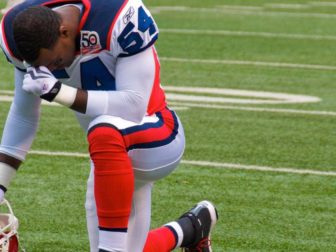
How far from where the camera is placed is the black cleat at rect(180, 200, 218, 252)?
16.6 ft

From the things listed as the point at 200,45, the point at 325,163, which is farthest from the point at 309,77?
the point at 325,163

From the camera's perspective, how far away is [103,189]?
425 centimetres

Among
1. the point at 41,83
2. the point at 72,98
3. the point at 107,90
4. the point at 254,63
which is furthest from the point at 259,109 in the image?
the point at 41,83

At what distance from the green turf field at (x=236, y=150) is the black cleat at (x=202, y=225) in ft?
0.84

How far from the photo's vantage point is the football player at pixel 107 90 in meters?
4.17

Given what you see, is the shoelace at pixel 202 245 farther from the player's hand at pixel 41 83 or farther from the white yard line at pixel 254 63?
the white yard line at pixel 254 63

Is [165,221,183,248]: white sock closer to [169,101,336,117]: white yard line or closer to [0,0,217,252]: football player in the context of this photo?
[0,0,217,252]: football player

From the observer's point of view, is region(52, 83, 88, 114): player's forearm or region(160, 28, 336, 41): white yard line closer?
region(52, 83, 88, 114): player's forearm

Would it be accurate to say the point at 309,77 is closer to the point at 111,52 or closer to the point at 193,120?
the point at 193,120

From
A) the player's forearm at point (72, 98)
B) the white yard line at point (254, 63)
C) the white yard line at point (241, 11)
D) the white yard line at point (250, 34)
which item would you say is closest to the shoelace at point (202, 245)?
the player's forearm at point (72, 98)

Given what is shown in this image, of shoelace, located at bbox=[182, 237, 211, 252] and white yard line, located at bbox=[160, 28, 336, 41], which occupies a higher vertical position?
shoelace, located at bbox=[182, 237, 211, 252]

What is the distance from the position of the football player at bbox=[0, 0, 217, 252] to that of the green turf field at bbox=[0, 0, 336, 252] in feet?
3.10

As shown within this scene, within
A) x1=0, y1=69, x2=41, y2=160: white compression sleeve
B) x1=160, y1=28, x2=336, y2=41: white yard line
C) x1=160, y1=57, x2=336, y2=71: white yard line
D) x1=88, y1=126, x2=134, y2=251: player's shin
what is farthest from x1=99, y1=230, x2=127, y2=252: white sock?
x1=160, y1=28, x2=336, y2=41: white yard line

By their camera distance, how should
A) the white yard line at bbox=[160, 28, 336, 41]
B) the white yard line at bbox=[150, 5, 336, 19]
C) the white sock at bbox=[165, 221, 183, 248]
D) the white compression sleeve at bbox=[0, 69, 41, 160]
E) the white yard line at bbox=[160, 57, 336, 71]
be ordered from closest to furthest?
the white compression sleeve at bbox=[0, 69, 41, 160], the white sock at bbox=[165, 221, 183, 248], the white yard line at bbox=[160, 57, 336, 71], the white yard line at bbox=[160, 28, 336, 41], the white yard line at bbox=[150, 5, 336, 19]
